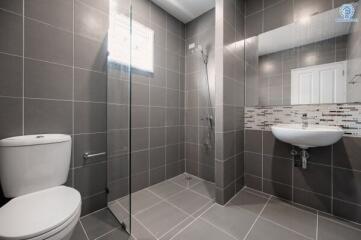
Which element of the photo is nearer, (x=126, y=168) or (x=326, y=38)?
(x=126, y=168)

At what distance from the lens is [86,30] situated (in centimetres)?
142

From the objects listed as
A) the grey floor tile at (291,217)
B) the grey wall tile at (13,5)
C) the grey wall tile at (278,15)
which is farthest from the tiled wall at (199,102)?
the grey wall tile at (13,5)

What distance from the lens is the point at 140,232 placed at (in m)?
1.21

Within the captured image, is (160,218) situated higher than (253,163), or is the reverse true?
(253,163)

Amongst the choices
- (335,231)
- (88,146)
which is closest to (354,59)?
(335,231)

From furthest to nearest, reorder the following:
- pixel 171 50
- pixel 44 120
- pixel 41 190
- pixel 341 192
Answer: pixel 171 50 < pixel 341 192 < pixel 44 120 < pixel 41 190

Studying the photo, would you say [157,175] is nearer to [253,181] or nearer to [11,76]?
[253,181]

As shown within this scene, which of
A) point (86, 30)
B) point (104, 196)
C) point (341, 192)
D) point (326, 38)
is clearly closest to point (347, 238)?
point (341, 192)

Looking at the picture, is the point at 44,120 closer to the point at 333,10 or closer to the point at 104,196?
the point at 104,196

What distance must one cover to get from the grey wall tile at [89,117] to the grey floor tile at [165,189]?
99cm

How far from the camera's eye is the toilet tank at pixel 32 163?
0.99 m

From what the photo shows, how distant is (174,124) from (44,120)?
1.49 meters

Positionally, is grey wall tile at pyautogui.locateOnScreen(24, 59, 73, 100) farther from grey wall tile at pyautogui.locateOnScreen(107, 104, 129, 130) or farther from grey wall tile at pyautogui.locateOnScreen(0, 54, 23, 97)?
grey wall tile at pyautogui.locateOnScreen(107, 104, 129, 130)

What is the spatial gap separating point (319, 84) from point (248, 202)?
1401mm
